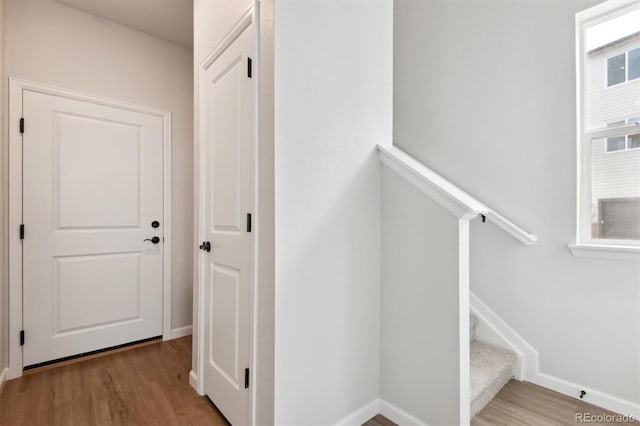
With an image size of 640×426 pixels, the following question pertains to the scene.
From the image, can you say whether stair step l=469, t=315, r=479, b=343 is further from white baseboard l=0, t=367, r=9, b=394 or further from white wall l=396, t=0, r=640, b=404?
white baseboard l=0, t=367, r=9, b=394

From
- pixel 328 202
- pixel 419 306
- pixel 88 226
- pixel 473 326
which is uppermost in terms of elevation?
pixel 328 202

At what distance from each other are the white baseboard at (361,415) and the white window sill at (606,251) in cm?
148

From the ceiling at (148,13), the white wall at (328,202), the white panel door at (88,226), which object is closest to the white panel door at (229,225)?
the white wall at (328,202)

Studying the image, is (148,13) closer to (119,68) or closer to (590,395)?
(119,68)

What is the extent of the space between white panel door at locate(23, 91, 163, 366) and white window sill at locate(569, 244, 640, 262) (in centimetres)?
314

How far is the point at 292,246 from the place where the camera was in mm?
1373

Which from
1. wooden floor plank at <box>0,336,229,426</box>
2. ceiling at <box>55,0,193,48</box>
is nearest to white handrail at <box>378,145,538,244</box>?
wooden floor plank at <box>0,336,229,426</box>

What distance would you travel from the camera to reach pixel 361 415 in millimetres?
1617

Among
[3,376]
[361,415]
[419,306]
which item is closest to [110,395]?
[3,376]

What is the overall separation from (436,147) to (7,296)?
3.37 meters

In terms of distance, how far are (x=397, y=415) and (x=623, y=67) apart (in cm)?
237

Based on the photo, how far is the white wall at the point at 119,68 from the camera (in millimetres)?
2236

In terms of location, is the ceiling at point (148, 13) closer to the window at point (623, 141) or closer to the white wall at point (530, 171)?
the white wall at point (530, 171)

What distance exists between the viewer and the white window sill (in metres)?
1.69
